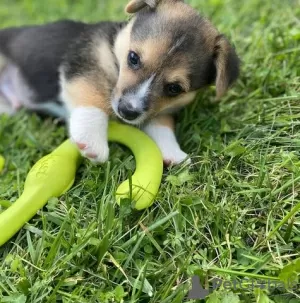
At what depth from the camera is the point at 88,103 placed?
3.47 m

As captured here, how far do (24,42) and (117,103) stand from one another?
137cm

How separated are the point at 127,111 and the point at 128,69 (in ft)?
1.09

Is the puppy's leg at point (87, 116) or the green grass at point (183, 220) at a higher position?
the puppy's leg at point (87, 116)

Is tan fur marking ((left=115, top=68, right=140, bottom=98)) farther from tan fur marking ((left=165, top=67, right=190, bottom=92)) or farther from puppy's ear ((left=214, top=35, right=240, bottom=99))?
puppy's ear ((left=214, top=35, right=240, bottom=99))

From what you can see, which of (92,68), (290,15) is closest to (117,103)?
(92,68)

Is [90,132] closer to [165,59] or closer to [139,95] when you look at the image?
[139,95]

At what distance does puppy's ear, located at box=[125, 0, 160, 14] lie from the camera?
11.2 feet

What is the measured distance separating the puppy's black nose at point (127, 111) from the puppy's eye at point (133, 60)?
29 centimetres

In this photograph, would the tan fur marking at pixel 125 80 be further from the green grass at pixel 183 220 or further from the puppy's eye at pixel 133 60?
the green grass at pixel 183 220

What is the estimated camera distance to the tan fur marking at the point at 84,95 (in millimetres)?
3469

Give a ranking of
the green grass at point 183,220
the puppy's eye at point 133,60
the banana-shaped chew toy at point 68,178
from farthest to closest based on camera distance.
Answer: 1. the puppy's eye at point 133,60
2. the banana-shaped chew toy at point 68,178
3. the green grass at point 183,220
